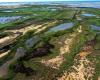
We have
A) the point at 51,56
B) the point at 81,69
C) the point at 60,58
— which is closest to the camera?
the point at 81,69

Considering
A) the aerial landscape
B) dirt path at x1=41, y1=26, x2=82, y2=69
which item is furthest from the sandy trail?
dirt path at x1=41, y1=26, x2=82, y2=69

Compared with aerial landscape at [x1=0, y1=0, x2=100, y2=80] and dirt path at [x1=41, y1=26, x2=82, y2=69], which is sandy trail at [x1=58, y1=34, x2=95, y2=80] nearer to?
aerial landscape at [x1=0, y1=0, x2=100, y2=80]

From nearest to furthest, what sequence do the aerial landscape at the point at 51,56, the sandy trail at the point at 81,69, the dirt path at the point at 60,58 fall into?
the sandy trail at the point at 81,69
the aerial landscape at the point at 51,56
the dirt path at the point at 60,58

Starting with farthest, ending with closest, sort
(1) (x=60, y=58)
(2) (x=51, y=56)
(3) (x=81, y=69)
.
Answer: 1. (2) (x=51, y=56)
2. (1) (x=60, y=58)
3. (3) (x=81, y=69)

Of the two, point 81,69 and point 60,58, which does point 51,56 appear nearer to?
point 60,58

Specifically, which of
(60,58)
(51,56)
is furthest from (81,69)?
(51,56)

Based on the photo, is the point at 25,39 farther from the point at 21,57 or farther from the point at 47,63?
the point at 47,63

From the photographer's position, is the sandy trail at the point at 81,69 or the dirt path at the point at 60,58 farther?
the dirt path at the point at 60,58

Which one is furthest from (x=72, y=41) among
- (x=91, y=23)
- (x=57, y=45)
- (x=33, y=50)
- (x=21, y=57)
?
(x=91, y=23)

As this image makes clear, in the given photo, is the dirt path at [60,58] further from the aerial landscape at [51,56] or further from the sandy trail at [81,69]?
the sandy trail at [81,69]

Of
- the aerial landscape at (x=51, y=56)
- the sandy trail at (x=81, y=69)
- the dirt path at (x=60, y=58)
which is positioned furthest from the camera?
the dirt path at (x=60, y=58)

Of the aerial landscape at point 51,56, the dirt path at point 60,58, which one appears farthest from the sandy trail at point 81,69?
the dirt path at point 60,58
